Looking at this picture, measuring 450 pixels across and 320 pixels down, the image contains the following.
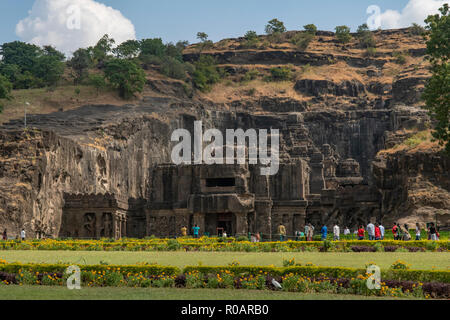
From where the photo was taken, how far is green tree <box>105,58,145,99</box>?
9826cm

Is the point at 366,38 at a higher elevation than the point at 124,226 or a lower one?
higher

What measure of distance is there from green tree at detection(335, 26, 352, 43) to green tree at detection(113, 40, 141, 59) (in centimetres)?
4495

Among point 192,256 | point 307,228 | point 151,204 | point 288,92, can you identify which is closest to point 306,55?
point 288,92

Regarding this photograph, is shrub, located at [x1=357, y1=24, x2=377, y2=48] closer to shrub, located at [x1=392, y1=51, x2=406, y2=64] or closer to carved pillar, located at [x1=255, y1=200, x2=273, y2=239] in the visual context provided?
shrub, located at [x1=392, y1=51, x2=406, y2=64]

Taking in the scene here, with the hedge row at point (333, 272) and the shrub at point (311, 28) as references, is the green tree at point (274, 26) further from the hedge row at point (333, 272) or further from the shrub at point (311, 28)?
the hedge row at point (333, 272)

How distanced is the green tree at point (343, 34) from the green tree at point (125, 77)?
191 ft

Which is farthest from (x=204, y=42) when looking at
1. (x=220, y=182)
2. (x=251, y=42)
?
(x=220, y=182)

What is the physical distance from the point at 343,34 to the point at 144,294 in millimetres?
130262

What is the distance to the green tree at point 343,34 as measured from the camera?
142 m

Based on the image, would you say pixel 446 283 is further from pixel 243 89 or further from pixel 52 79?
pixel 243 89

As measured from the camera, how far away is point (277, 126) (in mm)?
107000

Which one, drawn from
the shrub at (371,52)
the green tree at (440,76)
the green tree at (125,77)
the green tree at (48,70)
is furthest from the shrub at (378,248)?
the shrub at (371,52)

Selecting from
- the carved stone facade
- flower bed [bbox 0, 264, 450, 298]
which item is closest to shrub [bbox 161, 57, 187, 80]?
the carved stone facade

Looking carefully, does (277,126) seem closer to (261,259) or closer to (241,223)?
(241,223)
